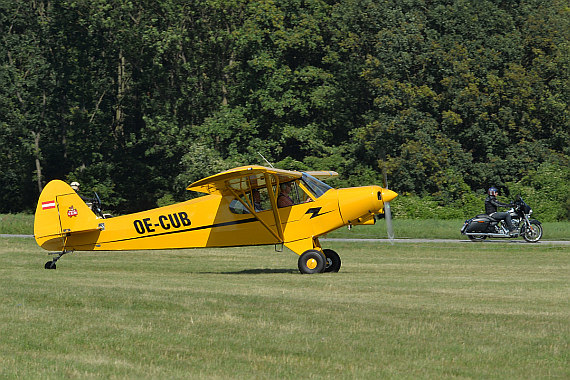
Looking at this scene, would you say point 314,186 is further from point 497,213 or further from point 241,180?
point 497,213

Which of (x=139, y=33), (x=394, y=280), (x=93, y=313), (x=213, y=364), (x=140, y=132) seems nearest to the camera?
(x=213, y=364)

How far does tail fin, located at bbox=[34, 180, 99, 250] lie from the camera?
66.3 ft

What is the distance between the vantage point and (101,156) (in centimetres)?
5319

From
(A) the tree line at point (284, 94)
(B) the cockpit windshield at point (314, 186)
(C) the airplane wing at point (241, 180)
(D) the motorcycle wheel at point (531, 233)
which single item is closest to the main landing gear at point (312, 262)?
(B) the cockpit windshield at point (314, 186)

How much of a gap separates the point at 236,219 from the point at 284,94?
105ft

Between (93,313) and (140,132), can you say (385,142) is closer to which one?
(140,132)

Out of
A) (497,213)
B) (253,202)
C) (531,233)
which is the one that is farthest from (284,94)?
(253,202)

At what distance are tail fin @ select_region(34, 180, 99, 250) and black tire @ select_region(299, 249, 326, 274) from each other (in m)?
5.11

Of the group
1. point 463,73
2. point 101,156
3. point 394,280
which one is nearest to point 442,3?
point 463,73

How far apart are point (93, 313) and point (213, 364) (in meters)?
3.53

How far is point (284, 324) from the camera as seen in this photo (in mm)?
11414

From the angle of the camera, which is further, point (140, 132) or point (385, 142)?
point (140, 132)

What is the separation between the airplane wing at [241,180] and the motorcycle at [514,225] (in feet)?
41.2

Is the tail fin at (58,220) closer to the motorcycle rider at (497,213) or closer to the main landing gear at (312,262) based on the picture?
the main landing gear at (312,262)
